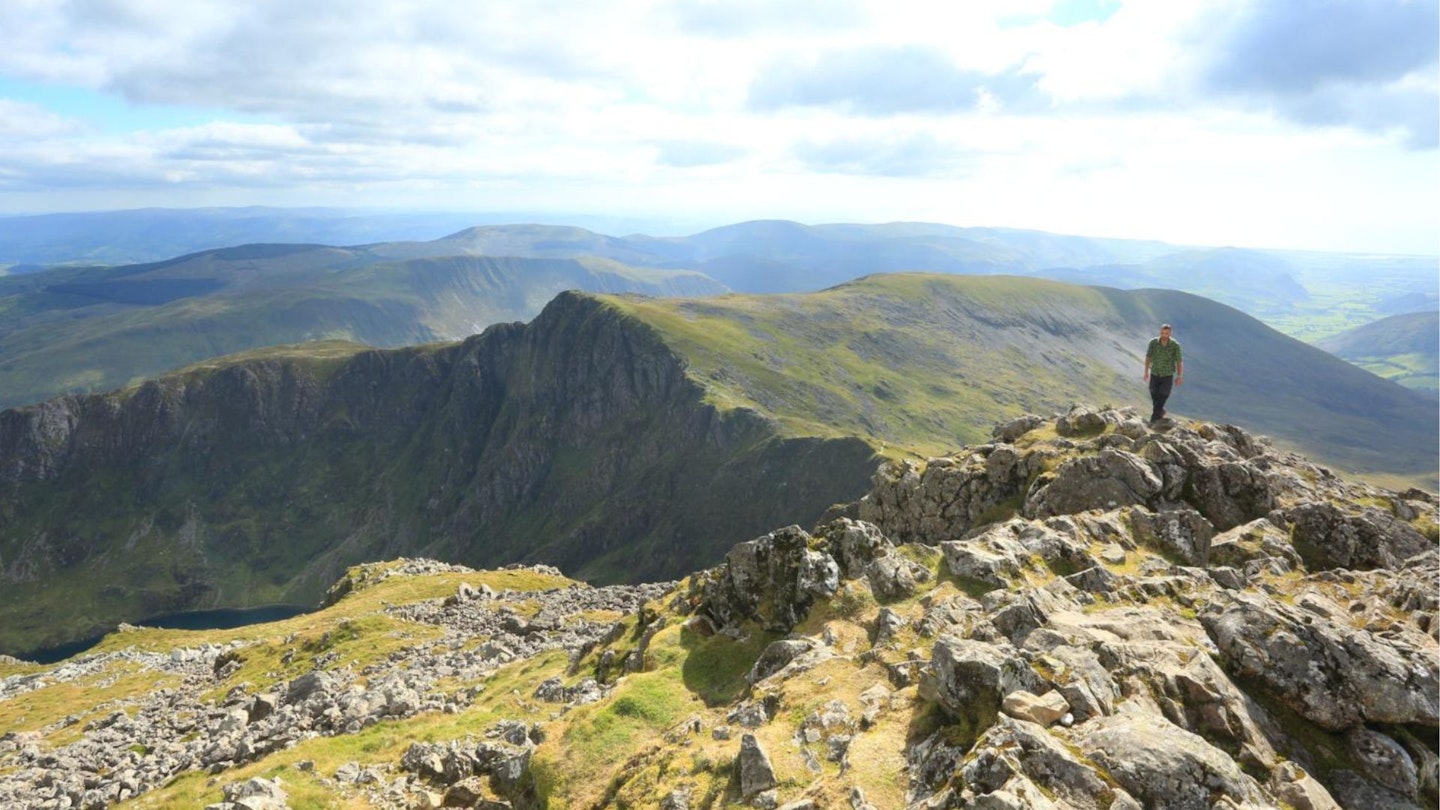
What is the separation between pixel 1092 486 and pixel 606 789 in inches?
1328

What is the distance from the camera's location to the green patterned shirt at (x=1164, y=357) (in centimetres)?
4525

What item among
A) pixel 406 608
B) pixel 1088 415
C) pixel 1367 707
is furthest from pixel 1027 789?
pixel 406 608

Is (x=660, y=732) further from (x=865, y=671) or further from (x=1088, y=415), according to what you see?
(x=1088, y=415)

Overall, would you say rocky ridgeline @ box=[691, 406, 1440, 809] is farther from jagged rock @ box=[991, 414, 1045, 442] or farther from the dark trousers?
jagged rock @ box=[991, 414, 1045, 442]

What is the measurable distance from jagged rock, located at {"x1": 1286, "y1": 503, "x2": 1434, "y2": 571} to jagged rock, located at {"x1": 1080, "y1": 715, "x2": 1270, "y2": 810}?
27668 millimetres

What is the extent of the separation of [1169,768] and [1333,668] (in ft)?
31.1

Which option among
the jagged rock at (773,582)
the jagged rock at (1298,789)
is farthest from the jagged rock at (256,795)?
the jagged rock at (1298,789)

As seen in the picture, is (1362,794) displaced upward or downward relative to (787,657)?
upward

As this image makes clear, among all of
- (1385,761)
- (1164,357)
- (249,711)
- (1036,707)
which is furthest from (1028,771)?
(249,711)

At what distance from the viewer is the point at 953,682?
63.0 ft

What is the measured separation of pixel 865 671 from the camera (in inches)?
950

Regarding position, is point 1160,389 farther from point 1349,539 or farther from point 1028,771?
point 1028,771

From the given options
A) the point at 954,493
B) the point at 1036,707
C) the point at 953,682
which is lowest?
the point at 954,493

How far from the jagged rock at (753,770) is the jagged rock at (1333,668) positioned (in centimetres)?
1432
